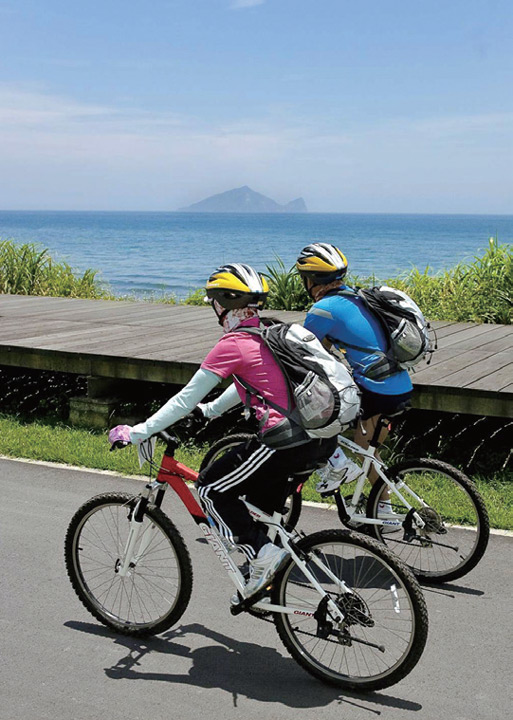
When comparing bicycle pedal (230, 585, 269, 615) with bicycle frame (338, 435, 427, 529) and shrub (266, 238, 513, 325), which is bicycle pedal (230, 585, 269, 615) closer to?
bicycle frame (338, 435, 427, 529)

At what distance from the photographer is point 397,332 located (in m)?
5.08

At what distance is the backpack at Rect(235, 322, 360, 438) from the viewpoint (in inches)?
150

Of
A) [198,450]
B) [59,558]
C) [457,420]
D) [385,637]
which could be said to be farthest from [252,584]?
[457,420]

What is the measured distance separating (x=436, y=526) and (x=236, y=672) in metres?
1.57

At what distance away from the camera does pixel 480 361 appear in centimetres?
840

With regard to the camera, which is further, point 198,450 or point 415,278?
point 415,278

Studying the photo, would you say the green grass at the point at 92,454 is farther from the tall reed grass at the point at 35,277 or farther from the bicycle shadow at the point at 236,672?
the tall reed grass at the point at 35,277

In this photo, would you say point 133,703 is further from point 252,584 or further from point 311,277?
point 311,277

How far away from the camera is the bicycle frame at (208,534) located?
3901 mm

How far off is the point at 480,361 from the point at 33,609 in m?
5.15

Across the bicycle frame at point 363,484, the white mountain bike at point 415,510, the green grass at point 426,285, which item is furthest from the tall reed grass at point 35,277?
the bicycle frame at point 363,484

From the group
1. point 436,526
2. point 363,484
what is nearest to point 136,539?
point 363,484

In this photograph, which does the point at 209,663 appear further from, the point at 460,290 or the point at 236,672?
the point at 460,290

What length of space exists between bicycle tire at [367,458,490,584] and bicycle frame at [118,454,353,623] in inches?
51.9
